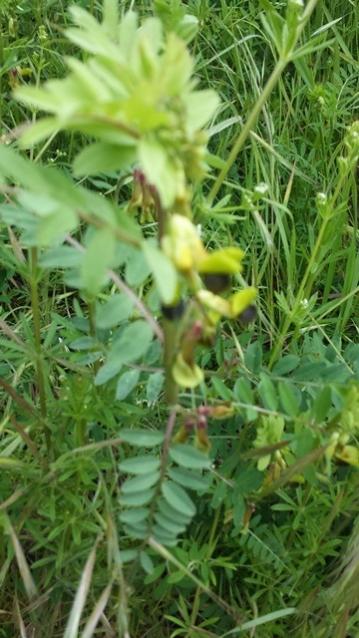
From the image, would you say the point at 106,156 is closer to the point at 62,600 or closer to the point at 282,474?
the point at 282,474

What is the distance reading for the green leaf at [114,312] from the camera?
94 cm

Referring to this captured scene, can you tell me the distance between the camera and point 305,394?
130cm

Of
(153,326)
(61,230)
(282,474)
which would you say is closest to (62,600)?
(282,474)

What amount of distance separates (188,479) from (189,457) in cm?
7

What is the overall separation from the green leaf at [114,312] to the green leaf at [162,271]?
19 cm

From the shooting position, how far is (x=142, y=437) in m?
1.06

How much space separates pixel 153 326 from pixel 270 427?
0.98 ft

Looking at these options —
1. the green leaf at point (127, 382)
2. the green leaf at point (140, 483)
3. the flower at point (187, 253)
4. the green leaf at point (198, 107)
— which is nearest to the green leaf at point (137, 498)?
the green leaf at point (140, 483)

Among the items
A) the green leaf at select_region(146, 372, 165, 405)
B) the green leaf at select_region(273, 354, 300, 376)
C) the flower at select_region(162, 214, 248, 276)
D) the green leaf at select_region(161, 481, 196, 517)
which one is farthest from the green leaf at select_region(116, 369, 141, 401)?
the flower at select_region(162, 214, 248, 276)

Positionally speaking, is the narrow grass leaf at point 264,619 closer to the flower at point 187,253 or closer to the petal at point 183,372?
the petal at point 183,372

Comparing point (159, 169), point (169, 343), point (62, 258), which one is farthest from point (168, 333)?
point (159, 169)

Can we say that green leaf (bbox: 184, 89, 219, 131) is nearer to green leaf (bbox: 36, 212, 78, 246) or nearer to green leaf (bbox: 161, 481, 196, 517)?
green leaf (bbox: 36, 212, 78, 246)

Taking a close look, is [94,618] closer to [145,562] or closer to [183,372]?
[145,562]

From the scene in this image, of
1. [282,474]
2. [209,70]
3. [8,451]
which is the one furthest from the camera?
[209,70]
